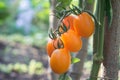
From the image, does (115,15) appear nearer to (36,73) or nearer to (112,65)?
(112,65)

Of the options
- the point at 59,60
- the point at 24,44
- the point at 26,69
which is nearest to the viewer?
the point at 59,60

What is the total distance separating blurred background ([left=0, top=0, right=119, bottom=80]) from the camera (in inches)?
118

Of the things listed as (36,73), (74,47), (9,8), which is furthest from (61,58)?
(9,8)

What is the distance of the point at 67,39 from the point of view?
92 centimetres

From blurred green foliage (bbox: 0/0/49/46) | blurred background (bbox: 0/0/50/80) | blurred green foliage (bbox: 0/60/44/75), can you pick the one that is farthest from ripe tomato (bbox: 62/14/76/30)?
blurred green foliage (bbox: 0/0/49/46)

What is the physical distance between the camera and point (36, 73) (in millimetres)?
3002

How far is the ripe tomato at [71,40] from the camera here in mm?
912

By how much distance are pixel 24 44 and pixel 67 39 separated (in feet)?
12.8

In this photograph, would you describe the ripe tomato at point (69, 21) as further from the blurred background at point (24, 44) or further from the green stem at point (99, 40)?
the blurred background at point (24, 44)

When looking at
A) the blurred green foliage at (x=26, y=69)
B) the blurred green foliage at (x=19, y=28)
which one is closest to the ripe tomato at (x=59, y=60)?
the blurred green foliage at (x=26, y=69)

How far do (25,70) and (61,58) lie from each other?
2277 millimetres

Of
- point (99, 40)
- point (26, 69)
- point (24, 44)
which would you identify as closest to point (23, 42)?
point (24, 44)

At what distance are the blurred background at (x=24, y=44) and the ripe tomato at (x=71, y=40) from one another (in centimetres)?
30

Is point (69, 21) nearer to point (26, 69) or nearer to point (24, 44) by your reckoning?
point (26, 69)
